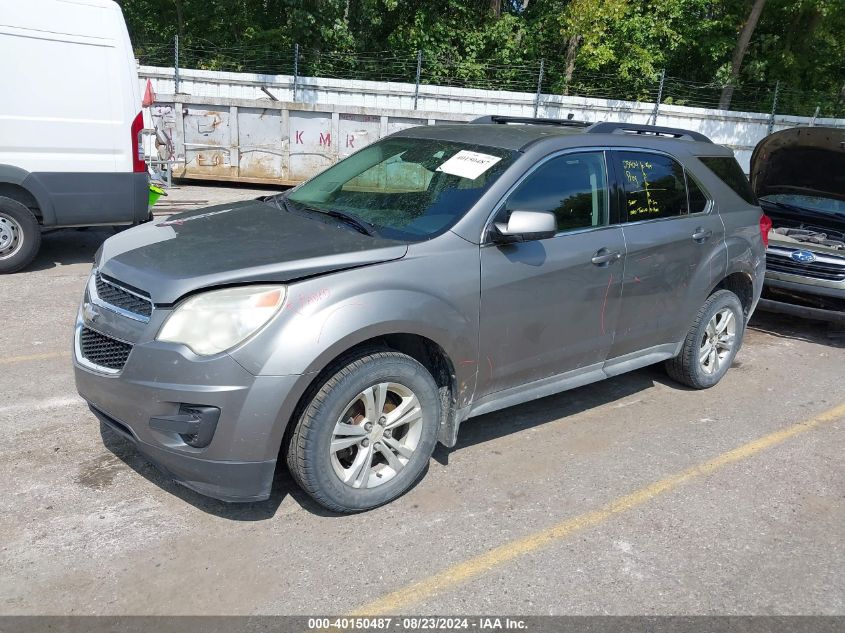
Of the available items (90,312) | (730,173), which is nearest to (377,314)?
(90,312)

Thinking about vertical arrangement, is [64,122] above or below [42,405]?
above

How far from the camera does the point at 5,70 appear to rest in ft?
21.7

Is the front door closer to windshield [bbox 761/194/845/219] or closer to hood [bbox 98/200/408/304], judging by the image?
hood [bbox 98/200/408/304]

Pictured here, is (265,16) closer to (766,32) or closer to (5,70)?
(766,32)

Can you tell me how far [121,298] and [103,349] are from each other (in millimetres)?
245

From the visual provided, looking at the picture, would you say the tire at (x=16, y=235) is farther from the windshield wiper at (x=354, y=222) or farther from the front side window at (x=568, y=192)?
the front side window at (x=568, y=192)

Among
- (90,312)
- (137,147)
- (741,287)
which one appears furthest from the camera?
(137,147)

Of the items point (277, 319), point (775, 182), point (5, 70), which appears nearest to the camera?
point (277, 319)

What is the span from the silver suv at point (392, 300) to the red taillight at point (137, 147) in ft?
12.2

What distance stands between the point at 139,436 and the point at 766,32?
96.4ft

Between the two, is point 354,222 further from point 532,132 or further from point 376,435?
point 532,132

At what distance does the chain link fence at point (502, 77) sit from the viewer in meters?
21.1

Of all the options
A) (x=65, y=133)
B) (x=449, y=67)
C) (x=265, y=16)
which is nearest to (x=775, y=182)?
(x=65, y=133)

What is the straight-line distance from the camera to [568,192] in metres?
4.04
